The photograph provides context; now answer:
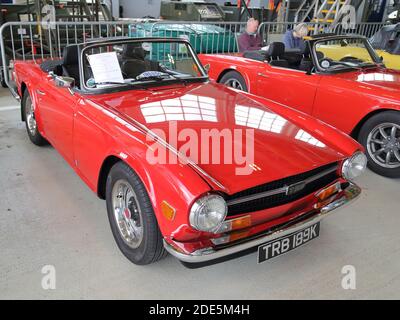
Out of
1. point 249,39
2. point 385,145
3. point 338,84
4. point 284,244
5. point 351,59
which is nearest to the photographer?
point 284,244

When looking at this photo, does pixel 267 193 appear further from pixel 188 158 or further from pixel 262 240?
pixel 188 158

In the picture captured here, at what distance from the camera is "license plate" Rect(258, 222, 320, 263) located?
6.83 feet

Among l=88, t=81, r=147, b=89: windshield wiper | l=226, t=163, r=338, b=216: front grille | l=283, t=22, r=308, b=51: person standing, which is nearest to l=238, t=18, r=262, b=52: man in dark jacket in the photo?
l=283, t=22, r=308, b=51: person standing

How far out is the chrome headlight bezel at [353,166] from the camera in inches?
96.9

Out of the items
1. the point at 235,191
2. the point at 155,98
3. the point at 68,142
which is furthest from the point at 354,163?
the point at 68,142

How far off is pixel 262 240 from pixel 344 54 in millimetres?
3911

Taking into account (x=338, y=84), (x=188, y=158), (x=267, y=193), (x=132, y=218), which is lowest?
(x=132, y=218)

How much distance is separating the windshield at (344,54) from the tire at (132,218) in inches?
118

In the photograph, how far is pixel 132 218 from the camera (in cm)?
236

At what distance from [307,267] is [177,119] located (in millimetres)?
1313

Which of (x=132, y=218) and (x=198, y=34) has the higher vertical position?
(x=198, y=34)

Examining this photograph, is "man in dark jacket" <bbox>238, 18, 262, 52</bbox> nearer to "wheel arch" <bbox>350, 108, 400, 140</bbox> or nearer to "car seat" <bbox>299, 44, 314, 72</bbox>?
"car seat" <bbox>299, 44, 314, 72</bbox>

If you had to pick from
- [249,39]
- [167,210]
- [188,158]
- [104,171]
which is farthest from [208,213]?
[249,39]

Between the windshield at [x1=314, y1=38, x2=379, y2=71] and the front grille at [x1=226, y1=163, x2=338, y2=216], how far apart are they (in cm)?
236
